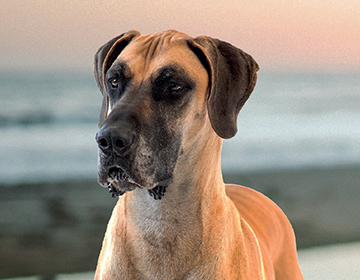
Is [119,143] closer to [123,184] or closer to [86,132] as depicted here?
[123,184]

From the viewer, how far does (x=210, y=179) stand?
1.17 metres

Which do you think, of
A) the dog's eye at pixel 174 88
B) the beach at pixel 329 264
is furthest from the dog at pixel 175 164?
the beach at pixel 329 264

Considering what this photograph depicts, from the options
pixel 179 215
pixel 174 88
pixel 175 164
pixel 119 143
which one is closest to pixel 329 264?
pixel 179 215

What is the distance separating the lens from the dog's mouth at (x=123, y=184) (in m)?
0.99

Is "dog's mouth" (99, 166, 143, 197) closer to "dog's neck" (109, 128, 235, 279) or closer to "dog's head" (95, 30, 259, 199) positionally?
"dog's head" (95, 30, 259, 199)

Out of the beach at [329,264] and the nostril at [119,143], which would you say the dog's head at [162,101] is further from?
the beach at [329,264]

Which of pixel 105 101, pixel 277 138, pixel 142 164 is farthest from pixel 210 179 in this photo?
pixel 277 138

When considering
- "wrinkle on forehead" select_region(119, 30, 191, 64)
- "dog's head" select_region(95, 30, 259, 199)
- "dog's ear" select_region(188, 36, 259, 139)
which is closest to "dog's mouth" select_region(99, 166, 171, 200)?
"dog's head" select_region(95, 30, 259, 199)

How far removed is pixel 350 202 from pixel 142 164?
10.8 feet

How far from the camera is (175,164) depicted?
1.09 m

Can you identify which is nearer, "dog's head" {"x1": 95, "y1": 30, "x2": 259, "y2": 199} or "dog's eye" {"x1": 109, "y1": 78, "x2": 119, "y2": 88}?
"dog's head" {"x1": 95, "y1": 30, "x2": 259, "y2": 199}

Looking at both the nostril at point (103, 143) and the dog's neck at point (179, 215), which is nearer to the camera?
the nostril at point (103, 143)

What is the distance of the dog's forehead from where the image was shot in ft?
3.59

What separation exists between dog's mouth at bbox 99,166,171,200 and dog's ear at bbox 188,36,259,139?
227 mm
